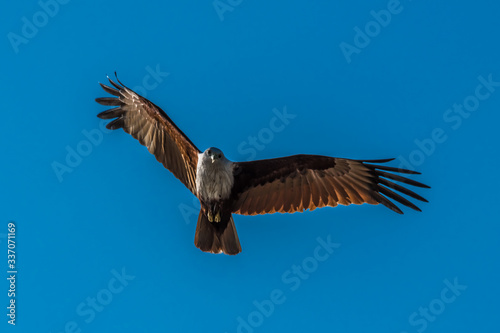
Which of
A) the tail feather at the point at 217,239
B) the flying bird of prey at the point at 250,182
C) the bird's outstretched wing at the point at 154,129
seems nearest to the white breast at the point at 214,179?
the flying bird of prey at the point at 250,182

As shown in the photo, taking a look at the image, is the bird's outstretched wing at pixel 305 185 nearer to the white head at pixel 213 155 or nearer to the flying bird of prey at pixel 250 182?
the flying bird of prey at pixel 250 182

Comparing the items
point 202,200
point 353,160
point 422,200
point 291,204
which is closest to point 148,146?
point 202,200

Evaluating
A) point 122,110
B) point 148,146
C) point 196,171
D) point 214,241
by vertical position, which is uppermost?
point 122,110

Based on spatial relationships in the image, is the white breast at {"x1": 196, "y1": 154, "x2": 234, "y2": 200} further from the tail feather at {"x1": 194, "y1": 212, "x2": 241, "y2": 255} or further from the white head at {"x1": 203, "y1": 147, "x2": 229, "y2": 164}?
the tail feather at {"x1": 194, "y1": 212, "x2": 241, "y2": 255}

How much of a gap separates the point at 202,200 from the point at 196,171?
1.55 ft

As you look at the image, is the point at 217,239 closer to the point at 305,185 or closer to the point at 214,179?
the point at 214,179

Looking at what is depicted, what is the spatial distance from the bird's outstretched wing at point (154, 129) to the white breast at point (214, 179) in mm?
298

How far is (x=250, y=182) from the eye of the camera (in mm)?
10961

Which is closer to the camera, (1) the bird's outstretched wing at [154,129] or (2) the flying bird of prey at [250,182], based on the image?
(2) the flying bird of prey at [250,182]

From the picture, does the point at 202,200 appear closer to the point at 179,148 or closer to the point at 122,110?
the point at 179,148

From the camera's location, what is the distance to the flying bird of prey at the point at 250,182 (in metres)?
10.7

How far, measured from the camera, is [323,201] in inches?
435

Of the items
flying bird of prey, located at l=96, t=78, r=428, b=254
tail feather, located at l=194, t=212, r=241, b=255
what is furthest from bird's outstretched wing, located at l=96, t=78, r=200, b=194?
tail feather, located at l=194, t=212, r=241, b=255

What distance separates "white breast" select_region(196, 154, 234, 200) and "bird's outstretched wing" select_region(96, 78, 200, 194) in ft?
0.98
